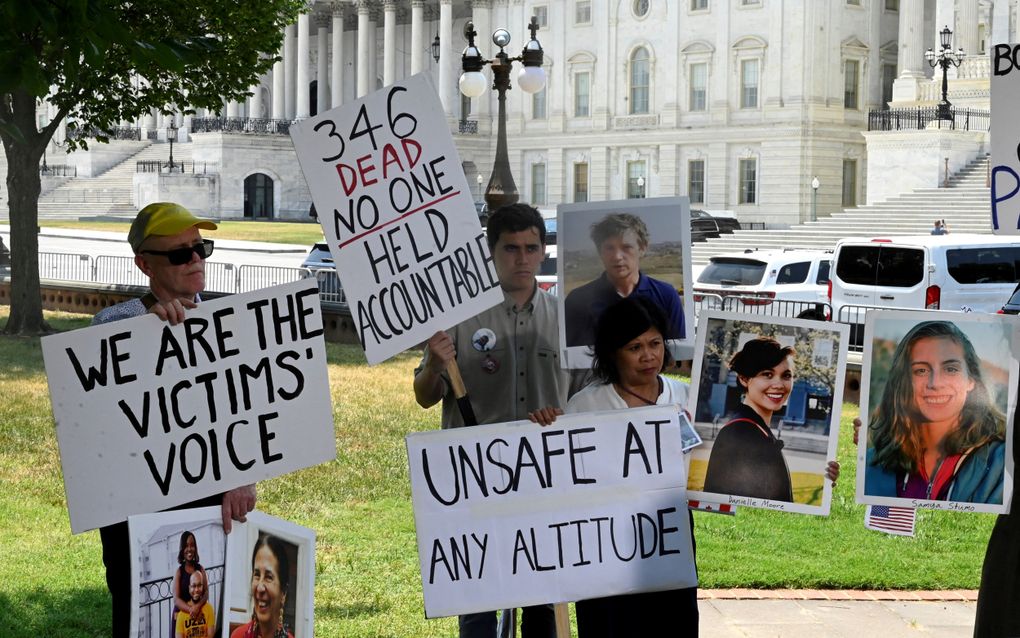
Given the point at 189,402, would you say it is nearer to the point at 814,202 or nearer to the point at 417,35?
the point at 814,202

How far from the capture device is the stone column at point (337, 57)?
85.9 m

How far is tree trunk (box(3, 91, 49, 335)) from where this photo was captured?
2345 centimetres

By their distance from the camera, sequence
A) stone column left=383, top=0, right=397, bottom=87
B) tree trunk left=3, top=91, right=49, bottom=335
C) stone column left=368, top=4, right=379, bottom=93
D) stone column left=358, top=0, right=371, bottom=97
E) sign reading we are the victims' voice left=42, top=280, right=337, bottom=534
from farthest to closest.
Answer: stone column left=368, top=4, right=379, bottom=93
stone column left=358, top=0, right=371, bottom=97
stone column left=383, top=0, right=397, bottom=87
tree trunk left=3, top=91, right=49, bottom=335
sign reading we are the victims' voice left=42, top=280, right=337, bottom=534

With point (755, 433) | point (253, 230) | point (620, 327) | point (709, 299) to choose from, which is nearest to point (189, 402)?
point (620, 327)

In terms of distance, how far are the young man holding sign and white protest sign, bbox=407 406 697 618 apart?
1.51 ft

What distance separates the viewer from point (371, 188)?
17.1ft

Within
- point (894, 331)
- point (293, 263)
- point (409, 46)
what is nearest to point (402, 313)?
point (894, 331)

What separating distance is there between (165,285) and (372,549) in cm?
478

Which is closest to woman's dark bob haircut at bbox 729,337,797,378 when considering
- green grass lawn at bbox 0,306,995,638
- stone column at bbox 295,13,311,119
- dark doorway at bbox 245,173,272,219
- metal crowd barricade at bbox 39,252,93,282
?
green grass lawn at bbox 0,306,995,638

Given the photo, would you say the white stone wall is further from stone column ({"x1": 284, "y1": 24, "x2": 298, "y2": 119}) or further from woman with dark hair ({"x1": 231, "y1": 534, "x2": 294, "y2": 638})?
woman with dark hair ({"x1": 231, "y1": 534, "x2": 294, "y2": 638})

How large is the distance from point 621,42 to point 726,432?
65143 millimetres

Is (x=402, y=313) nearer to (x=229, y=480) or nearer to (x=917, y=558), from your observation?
(x=229, y=480)

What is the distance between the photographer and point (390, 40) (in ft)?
270

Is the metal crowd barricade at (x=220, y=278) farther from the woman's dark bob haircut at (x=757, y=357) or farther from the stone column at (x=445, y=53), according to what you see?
the stone column at (x=445, y=53)
